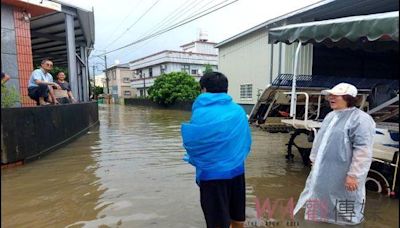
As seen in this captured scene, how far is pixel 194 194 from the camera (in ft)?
16.6

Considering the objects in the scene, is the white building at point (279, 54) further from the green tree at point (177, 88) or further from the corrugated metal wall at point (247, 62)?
the green tree at point (177, 88)

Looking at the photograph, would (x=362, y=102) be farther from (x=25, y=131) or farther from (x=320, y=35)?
(x=25, y=131)

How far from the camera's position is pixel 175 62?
4031 cm

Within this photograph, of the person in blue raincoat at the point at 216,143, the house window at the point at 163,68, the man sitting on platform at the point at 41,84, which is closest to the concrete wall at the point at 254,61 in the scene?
the man sitting on platform at the point at 41,84

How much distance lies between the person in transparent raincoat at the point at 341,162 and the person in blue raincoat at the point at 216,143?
3.69ft

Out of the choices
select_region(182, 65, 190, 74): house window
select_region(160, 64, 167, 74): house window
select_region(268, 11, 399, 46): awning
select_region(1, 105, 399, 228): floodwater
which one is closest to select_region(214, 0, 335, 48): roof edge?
Answer: select_region(1, 105, 399, 228): floodwater

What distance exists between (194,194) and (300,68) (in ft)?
27.1

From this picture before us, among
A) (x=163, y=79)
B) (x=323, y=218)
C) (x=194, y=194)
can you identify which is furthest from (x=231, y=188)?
(x=163, y=79)

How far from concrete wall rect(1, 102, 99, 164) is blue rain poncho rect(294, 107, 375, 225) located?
408 cm

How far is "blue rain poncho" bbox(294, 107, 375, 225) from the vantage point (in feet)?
11.1

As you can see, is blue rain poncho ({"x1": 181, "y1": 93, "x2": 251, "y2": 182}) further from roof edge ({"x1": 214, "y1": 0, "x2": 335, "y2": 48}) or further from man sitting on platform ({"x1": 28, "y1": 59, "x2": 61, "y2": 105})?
roof edge ({"x1": 214, "y1": 0, "x2": 335, "y2": 48})

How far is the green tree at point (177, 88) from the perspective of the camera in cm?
3059

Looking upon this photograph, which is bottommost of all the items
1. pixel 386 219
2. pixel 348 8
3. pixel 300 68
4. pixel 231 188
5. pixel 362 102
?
pixel 386 219

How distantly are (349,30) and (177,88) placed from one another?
2697cm
